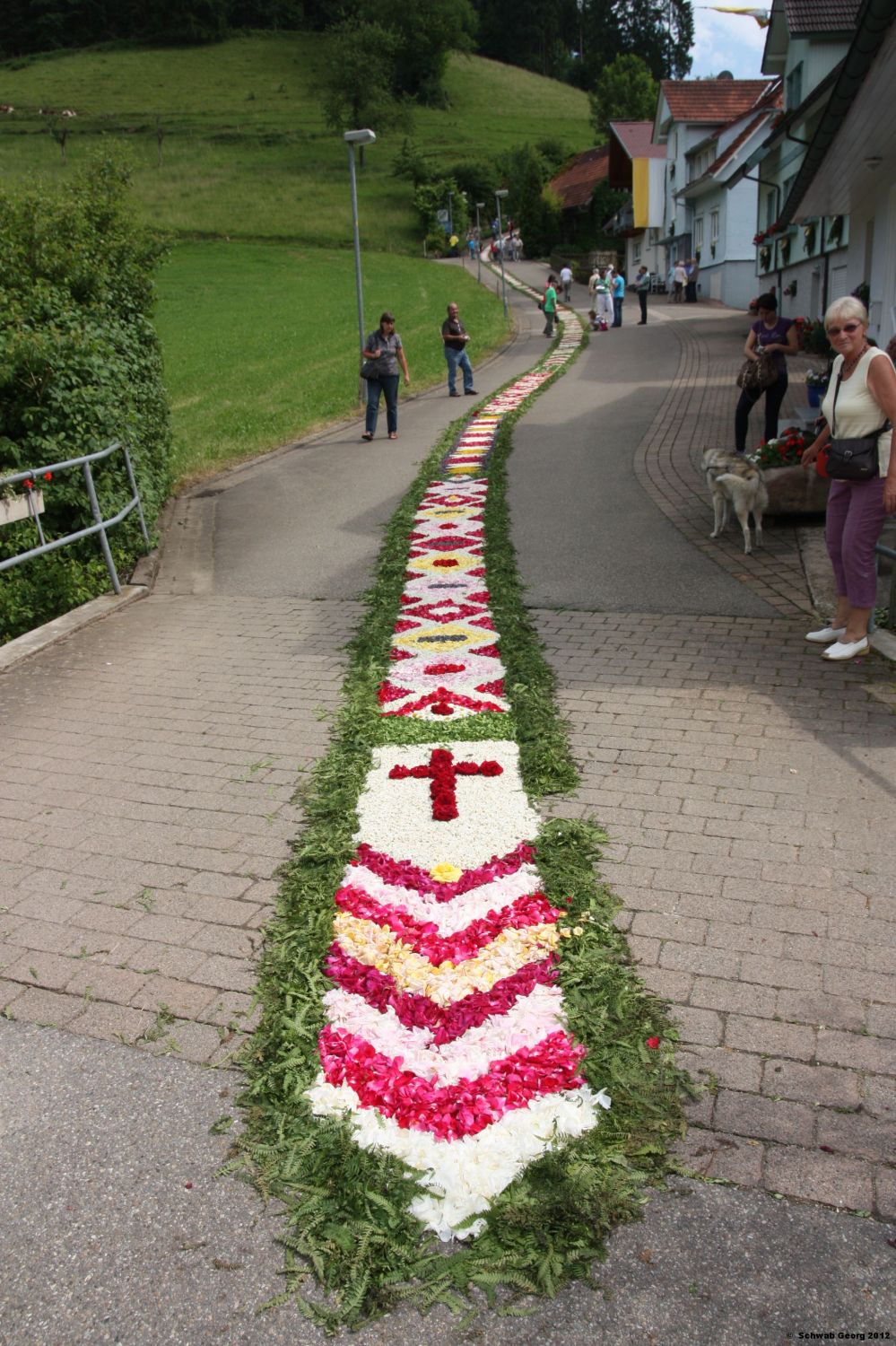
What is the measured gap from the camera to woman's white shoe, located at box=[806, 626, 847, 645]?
687 centimetres

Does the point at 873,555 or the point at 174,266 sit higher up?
the point at 174,266

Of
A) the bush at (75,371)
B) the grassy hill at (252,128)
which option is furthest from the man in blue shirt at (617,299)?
the grassy hill at (252,128)

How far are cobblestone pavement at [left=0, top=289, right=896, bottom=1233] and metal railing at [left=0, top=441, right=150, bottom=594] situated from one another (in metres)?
0.80

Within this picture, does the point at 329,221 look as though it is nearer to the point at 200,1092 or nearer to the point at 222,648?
the point at 222,648

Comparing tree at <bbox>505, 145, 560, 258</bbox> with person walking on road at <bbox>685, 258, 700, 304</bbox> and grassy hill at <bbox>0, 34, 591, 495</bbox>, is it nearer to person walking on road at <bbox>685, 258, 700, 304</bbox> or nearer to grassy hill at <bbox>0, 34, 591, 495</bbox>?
grassy hill at <bbox>0, 34, 591, 495</bbox>

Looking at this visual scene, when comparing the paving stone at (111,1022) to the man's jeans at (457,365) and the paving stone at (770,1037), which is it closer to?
the paving stone at (770,1037)

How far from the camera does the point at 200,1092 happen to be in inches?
132

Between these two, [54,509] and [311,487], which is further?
[311,487]

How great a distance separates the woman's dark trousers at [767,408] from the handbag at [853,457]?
5.78 m

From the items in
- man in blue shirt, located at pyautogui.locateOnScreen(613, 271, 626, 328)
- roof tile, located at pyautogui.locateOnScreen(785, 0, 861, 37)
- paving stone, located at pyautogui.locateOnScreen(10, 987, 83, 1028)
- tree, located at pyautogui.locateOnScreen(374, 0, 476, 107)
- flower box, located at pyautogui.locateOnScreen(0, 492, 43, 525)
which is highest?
tree, located at pyautogui.locateOnScreen(374, 0, 476, 107)

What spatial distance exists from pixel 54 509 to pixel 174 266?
4533cm

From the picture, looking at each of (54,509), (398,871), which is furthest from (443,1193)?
(54,509)

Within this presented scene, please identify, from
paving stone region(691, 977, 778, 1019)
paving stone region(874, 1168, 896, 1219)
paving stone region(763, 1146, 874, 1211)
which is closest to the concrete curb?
paving stone region(691, 977, 778, 1019)

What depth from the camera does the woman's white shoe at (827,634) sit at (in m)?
6.87
